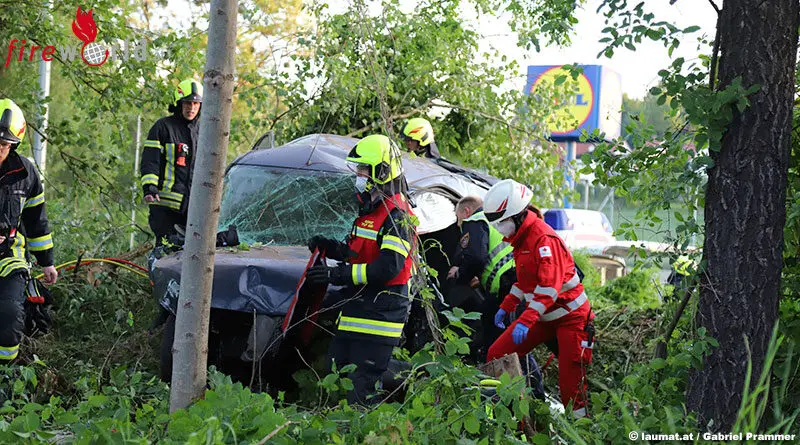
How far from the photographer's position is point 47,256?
5.56m

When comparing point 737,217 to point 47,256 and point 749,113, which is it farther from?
point 47,256

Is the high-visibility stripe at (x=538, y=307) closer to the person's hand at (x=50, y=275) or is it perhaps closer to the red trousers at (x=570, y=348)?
the red trousers at (x=570, y=348)

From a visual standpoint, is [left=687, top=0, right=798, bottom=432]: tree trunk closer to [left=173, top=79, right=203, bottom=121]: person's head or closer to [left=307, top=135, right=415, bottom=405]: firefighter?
[left=307, top=135, right=415, bottom=405]: firefighter

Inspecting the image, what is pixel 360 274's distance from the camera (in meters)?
4.79

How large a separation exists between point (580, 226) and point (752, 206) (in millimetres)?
17739

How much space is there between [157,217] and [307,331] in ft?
8.59

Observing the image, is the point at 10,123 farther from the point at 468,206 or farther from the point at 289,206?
the point at 468,206

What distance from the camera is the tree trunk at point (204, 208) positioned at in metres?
3.33

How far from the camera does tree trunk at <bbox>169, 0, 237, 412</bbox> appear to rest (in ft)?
10.9

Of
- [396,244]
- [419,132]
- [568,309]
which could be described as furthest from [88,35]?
[568,309]

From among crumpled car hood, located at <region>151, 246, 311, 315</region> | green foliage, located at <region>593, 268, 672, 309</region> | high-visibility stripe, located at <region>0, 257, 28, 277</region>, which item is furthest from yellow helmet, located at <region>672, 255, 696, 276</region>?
green foliage, located at <region>593, 268, 672, 309</region>

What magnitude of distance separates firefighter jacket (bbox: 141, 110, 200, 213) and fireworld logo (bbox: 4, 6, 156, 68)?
0.82 metres

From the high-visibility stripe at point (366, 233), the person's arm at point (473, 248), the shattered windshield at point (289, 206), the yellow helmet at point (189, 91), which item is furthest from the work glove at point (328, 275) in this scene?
the yellow helmet at point (189, 91)

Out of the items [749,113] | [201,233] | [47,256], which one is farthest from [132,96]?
[749,113]
